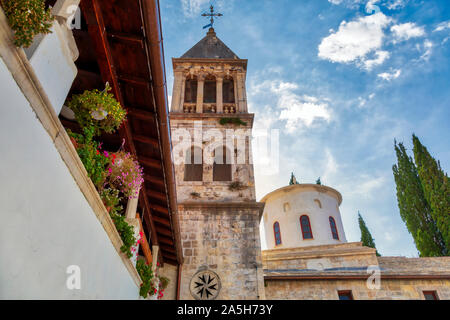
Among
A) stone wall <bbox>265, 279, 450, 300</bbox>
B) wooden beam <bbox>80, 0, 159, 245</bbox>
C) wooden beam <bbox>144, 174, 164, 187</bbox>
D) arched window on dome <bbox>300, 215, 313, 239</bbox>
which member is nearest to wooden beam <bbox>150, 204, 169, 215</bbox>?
wooden beam <bbox>144, 174, 164, 187</bbox>

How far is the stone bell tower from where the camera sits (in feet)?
33.5

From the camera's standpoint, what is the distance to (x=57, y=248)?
2.94 m

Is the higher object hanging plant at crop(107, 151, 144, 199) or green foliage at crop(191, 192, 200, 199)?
green foliage at crop(191, 192, 200, 199)

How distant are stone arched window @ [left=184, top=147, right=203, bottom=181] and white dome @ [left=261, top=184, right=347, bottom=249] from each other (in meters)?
11.2

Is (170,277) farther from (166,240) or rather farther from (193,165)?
(193,165)

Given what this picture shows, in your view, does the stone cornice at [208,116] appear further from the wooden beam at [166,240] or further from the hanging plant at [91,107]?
the hanging plant at [91,107]

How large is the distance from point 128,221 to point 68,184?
238cm

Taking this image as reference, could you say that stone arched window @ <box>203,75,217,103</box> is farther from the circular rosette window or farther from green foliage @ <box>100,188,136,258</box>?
green foliage @ <box>100,188,136,258</box>

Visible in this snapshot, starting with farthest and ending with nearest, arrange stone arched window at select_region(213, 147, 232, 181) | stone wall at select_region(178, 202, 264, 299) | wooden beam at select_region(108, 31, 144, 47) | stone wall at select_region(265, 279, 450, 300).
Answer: stone arched window at select_region(213, 147, 232, 181), stone wall at select_region(265, 279, 450, 300), stone wall at select_region(178, 202, 264, 299), wooden beam at select_region(108, 31, 144, 47)

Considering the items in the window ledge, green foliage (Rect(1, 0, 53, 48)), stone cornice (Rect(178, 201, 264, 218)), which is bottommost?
the window ledge

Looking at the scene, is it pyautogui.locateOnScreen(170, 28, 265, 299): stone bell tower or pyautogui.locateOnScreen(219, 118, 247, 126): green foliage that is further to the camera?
pyautogui.locateOnScreen(219, 118, 247, 126): green foliage
